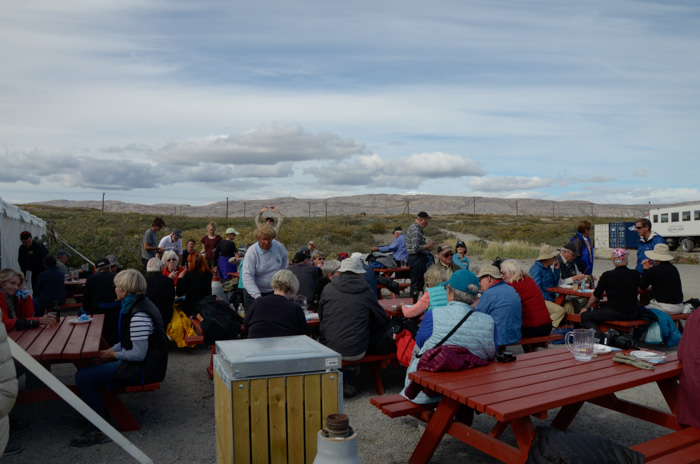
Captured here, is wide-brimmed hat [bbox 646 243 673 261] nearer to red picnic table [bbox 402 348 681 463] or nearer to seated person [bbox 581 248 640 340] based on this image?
seated person [bbox 581 248 640 340]

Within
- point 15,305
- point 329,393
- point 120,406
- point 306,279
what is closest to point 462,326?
point 329,393

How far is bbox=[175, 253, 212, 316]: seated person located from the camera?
6.73 meters

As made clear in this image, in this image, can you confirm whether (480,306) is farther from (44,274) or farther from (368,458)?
(44,274)

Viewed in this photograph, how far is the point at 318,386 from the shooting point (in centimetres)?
281

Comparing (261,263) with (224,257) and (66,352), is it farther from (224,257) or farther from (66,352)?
(224,257)

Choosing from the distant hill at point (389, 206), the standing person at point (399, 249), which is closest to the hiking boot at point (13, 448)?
the standing person at point (399, 249)

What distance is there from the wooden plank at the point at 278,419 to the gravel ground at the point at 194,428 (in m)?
1.22

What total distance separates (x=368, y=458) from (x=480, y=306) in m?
2.03

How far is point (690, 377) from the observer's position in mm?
3260

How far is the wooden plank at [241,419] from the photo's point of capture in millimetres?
2680

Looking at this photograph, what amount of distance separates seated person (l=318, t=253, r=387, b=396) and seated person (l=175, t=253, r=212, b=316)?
2145 mm

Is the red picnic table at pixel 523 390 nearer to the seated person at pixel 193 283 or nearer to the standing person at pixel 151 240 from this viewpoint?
the seated person at pixel 193 283

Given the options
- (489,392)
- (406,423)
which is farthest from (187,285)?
(489,392)

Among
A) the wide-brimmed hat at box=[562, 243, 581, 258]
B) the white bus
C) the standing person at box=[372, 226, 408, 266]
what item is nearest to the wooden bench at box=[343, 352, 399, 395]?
the wide-brimmed hat at box=[562, 243, 581, 258]
